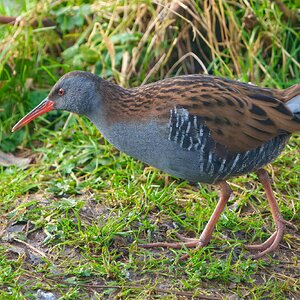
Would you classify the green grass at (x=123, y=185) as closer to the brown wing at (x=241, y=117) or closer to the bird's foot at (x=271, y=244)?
the bird's foot at (x=271, y=244)

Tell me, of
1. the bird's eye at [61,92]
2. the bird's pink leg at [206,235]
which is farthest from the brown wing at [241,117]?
the bird's eye at [61,92]

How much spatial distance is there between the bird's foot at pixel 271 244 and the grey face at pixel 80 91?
129cm

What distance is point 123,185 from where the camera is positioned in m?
5.22

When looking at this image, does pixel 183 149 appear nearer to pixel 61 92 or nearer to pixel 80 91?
pixel 80 91

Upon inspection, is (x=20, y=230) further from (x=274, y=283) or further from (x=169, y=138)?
(x=274, y=283)

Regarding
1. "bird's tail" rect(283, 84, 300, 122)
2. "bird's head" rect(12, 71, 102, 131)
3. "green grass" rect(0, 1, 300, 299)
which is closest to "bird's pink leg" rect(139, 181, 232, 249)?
"green grass" rect(0, 1, 300, 299)

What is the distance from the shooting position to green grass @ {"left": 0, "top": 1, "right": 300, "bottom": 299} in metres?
4.33

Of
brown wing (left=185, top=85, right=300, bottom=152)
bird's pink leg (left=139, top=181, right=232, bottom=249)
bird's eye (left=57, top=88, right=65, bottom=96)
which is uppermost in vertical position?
bird's eye (left=57, top=88, right=65, bottom=96)

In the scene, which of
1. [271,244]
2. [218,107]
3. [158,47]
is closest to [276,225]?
[271,244]

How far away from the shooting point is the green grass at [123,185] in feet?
14.2

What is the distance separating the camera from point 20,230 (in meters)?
4.75

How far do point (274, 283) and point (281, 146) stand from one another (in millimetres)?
842

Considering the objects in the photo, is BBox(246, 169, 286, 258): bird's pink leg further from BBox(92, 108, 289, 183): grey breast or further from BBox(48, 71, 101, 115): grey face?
BBox(48, 71, 101, 115): grey face

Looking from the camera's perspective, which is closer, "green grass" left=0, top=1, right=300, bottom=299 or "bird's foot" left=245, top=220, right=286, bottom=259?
"green grass" left=0, top=1, right=300, bottom=299
